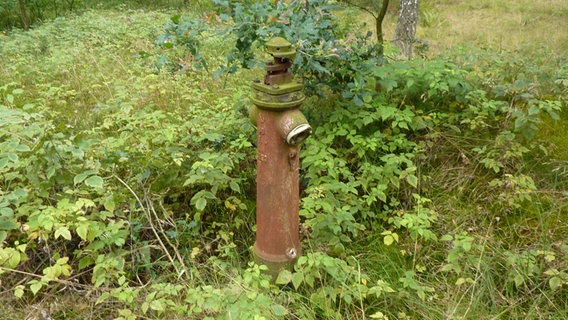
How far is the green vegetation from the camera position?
1.95 m

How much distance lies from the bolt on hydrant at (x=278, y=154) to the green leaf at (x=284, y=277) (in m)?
0.09

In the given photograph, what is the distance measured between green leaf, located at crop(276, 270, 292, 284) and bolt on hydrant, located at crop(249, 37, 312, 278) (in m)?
0.09

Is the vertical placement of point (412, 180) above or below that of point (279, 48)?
below

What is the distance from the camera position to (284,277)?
2008 millimetres

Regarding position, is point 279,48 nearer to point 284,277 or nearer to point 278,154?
point 278,154

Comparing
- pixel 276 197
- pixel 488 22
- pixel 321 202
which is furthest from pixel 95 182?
pixel 488 22

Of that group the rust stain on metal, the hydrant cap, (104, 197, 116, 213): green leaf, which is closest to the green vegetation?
(104, 197, 116, 213): green leaf

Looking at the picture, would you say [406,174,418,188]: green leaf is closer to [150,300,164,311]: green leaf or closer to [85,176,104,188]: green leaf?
[150,300,164,311]: green leaf

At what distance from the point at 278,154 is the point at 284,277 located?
1.91 feet

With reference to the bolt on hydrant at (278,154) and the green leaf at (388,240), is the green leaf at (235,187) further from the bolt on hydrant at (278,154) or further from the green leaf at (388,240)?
the green leaf at (388,240)

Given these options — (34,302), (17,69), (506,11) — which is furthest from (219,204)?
(506,11)

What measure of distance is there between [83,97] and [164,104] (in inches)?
36.0

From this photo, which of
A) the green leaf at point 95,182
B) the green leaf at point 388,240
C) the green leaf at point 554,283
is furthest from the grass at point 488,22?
the green leaf at point 95,182

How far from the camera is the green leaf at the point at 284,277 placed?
200 cm
